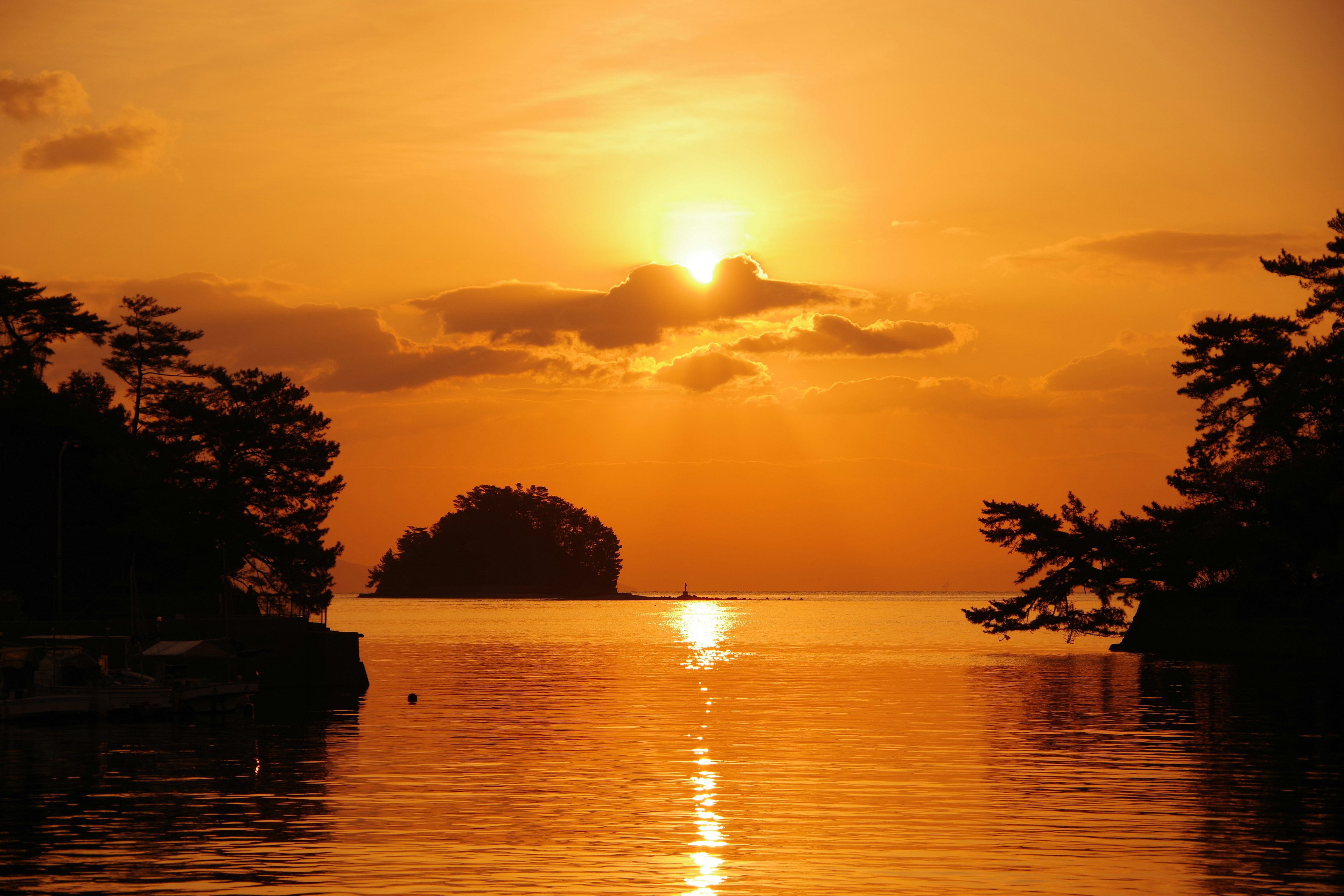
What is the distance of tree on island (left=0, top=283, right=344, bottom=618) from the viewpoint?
82312mm

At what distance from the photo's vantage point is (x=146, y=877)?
24.2 m

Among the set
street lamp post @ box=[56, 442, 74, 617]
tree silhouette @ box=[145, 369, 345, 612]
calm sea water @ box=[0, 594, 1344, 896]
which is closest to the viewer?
calm sea water @ box=[0, 594, 1344, 896]

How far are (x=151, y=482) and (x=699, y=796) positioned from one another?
2387 inches

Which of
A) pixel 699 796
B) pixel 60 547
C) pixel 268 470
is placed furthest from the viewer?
pixel 268 470

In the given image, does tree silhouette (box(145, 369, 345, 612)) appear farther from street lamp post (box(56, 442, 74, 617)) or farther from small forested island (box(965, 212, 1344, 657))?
small forested island (box(965, 212, 1344, 657))

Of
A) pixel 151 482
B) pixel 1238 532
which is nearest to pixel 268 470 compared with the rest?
pixel 151 482

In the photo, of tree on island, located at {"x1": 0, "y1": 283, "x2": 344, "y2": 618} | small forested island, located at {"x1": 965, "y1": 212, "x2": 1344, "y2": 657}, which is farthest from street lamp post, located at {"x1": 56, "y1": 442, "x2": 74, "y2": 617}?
small forested island, located at {"x1": 965, "y1": 212, "x2": 1344, "y2": 657}

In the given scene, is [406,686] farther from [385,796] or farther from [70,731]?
[385,796]

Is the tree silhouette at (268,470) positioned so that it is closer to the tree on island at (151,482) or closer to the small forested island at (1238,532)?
the tree on island at (151,482)

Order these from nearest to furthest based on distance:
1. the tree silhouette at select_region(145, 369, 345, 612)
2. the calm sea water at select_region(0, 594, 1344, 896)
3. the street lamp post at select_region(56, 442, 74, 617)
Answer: the calm sea water at select_region(0, 594, 1344, 896) → the street lamp post at select_region(56, 442, 74, 617) → the tree silhouette at select_region(145, 369, 345, 612)

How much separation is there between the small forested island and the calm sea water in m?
13.8

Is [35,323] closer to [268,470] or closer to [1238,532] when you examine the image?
[268,470]

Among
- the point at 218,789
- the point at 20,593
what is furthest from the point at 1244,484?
the point at 20,593

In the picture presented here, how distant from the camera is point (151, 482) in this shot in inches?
3361
